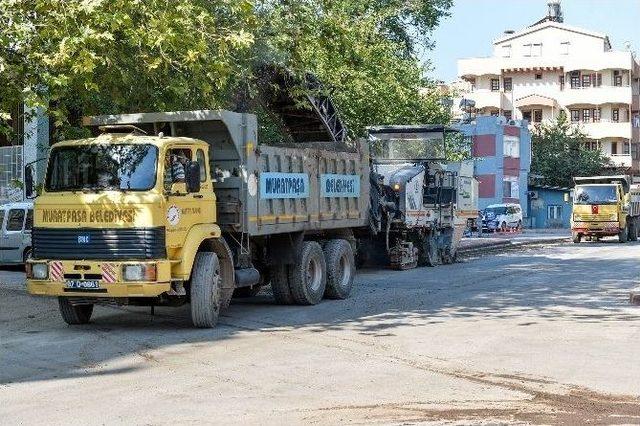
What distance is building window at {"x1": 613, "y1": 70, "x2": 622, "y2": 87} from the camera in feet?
280

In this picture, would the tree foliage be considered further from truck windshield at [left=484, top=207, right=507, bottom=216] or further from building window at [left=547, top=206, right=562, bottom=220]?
building window at [left=547, top=206, right=562, bottom=220]

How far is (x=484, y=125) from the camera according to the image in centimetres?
7750

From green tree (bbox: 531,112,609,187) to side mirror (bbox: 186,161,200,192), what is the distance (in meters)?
66.1

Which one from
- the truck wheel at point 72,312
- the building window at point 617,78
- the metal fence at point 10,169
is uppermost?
the building window at point 617,78

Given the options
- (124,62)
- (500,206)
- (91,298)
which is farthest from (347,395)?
(500,206)

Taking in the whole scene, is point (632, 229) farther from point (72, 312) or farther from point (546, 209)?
point (72, 312)

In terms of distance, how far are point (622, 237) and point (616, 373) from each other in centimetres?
3570

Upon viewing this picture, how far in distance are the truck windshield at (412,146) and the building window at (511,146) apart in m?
50.8

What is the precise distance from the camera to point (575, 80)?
87.1 meters

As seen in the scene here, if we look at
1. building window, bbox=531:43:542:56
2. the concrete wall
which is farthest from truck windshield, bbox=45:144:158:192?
building window, bbox=531:43:542:56

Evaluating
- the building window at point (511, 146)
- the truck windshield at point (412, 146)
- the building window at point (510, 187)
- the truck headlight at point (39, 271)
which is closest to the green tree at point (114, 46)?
the truck headlight at point (39, 271)

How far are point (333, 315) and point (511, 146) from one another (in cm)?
6420

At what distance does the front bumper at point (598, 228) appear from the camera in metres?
44.1

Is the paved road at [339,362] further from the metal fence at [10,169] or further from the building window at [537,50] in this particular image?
the building window at [537,50]
